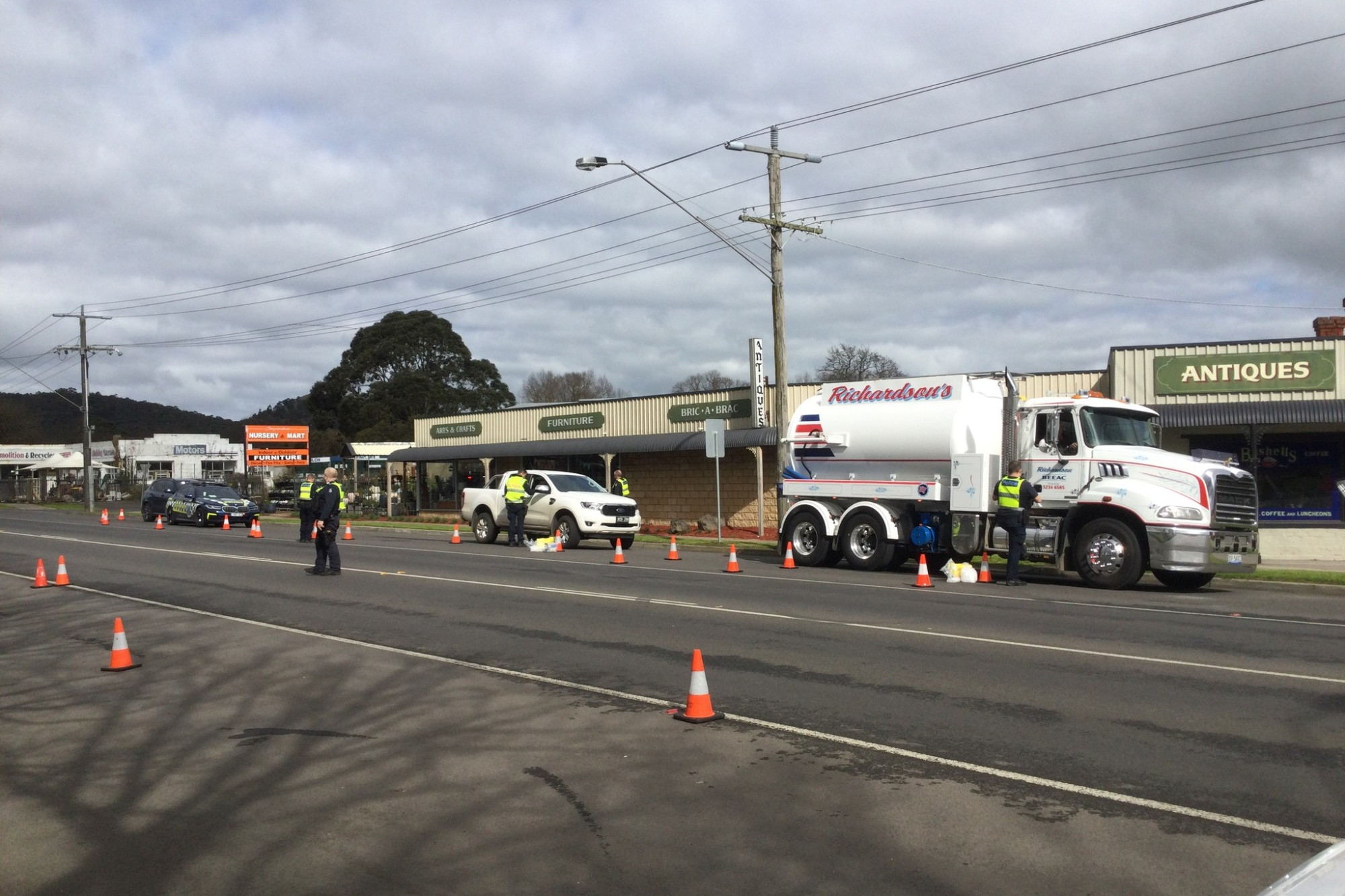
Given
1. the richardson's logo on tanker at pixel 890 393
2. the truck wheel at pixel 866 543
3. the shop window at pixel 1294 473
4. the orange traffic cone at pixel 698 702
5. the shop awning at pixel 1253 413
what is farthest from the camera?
the shop window at pixel 1294 473

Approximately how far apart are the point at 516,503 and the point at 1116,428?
12433mm

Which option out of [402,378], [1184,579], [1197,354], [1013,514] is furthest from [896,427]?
[402,378]

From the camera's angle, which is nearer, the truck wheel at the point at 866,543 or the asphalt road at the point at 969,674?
the asphalt road at the point at 969,674

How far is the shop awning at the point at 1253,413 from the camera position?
2244 centimetres

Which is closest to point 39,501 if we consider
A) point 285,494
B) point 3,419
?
point 285,494

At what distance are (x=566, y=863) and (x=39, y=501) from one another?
82.0 m

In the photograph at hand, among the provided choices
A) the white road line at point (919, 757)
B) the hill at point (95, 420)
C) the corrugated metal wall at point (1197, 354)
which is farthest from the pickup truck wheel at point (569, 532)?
the hill at point (95, 420)

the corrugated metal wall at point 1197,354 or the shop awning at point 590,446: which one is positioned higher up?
the corrugated metal wall at point 1197,354

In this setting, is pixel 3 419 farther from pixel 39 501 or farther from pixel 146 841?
pixel 146 841

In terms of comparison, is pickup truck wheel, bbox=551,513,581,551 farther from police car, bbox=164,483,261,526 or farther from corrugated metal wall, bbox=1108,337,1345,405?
police car, bbox=164,483,261,526

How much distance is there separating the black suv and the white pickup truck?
657 inches

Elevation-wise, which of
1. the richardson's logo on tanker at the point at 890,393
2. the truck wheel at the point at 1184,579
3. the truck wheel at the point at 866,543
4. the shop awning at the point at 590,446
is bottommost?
the truck wheel at the point at 1184,579

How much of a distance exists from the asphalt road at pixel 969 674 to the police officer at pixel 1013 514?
530 millimetres

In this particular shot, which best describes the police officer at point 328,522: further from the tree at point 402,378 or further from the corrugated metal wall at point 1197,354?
the tree at point 402,378
